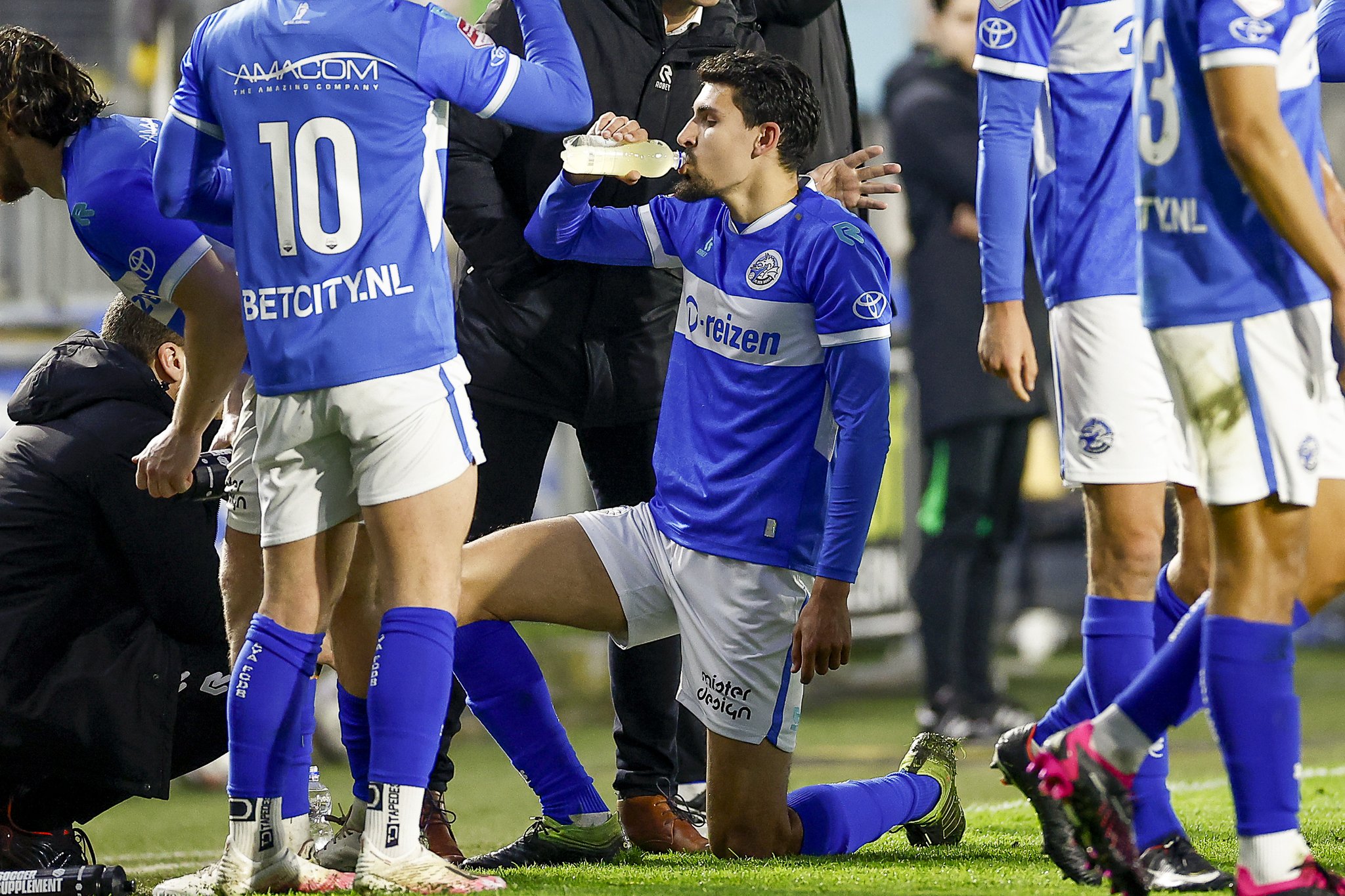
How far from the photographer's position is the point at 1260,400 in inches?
91.4

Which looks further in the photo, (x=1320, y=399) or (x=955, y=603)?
(x=955, y=603)

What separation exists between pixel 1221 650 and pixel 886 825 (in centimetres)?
132

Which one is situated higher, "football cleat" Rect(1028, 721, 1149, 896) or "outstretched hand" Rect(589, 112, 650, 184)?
"outstretched hand" Rect(589, 112, 650, 184)

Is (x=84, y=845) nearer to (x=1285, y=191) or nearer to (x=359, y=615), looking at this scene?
(x=359, y=615)

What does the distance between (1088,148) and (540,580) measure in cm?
138

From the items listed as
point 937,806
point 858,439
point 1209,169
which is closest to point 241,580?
point 858,439

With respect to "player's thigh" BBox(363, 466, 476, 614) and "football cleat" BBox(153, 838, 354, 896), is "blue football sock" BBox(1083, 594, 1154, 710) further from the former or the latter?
"football cleat" BBox(153, 838, 354, 896)

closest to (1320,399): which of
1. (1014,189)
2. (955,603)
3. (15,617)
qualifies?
(1014,189)

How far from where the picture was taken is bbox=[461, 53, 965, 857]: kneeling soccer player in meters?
3.29

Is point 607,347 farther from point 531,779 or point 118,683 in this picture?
point 118,683

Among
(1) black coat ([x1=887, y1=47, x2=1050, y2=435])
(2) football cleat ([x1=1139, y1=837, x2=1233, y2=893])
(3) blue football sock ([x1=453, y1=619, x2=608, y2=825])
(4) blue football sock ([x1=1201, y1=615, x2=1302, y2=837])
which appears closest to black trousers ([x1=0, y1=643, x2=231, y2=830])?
(3) blue football sock ([x1=453, y1=619, x2=608, y2=825])

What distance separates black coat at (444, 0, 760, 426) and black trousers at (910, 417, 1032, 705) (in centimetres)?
282

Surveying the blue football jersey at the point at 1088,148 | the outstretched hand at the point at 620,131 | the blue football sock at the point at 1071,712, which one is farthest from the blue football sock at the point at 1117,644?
the outstretched hand at the point at 620,131

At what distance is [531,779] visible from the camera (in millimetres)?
3346
